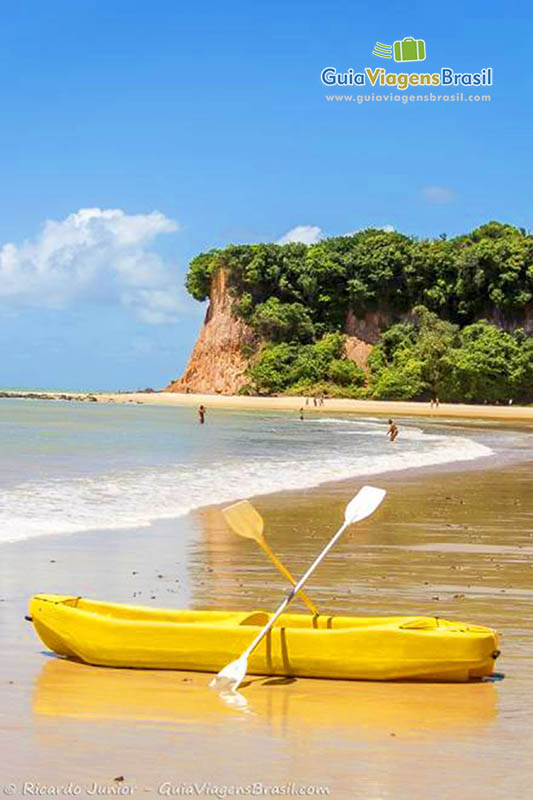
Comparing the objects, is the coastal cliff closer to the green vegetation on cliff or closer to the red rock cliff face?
the red rock cliff face

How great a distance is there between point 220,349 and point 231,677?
3243 inches

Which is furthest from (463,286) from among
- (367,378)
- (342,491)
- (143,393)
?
(342,491)

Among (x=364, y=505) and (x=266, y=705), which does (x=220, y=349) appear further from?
(x=266, y=705)

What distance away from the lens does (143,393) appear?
98.8m

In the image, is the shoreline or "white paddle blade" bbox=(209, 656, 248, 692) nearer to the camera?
"white paddle blade" bbox=(209, 656, 248, 692)

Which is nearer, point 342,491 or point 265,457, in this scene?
point 342,491

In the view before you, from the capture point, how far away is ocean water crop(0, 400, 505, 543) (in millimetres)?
15227

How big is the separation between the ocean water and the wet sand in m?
3.02

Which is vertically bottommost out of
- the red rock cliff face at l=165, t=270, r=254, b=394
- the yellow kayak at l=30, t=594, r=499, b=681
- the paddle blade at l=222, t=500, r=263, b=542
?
the yellow kayak at l=30, t=594, r=499, b=681

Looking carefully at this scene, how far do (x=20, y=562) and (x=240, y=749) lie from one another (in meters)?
5.88

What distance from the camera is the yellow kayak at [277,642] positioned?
6586 millimetres

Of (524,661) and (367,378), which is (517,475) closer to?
(524,661)

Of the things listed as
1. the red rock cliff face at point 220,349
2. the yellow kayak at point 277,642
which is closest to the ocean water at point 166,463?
the yellow kayak at point 277,642

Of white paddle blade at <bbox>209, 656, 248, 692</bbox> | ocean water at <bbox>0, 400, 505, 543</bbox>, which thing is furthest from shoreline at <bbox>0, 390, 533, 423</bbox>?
white paddle blade at <bbox>209, 656, 248, 692</bbox>
